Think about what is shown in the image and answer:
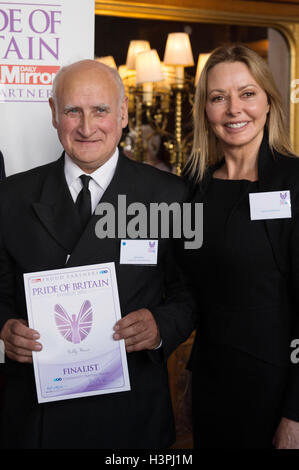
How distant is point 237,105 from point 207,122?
242 millimetres

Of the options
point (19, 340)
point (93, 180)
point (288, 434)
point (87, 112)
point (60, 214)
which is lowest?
point (288, 434)

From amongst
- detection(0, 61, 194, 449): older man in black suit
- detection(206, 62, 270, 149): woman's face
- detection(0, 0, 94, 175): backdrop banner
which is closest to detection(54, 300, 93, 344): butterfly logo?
detection(0, 61, 194, 449): older man in black suit

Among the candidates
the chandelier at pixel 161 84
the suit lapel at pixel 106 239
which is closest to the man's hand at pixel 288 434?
the suit lapel at pixel 106 239

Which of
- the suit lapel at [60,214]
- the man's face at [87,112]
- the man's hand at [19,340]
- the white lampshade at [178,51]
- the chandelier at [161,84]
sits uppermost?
the white lampshade at [178,51]

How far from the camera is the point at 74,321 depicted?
1632 mm

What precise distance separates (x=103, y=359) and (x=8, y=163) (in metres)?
1.26

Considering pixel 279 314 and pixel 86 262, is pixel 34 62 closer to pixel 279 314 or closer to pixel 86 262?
pixel 86 262

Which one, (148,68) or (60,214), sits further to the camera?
(148,68)

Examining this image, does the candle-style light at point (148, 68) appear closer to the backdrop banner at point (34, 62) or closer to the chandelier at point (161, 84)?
the chandelier at point (161, 84)

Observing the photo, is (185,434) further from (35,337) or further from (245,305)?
(35,337)

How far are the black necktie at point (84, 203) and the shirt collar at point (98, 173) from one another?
1.3 inches

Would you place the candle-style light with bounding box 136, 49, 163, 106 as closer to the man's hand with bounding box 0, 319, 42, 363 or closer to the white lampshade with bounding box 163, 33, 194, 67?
the white lampshade with bounding box 163, 33, 194, 67

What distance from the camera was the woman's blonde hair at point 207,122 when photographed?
192cm

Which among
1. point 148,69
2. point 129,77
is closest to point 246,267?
point 148,69
